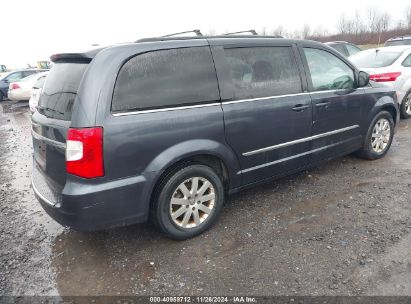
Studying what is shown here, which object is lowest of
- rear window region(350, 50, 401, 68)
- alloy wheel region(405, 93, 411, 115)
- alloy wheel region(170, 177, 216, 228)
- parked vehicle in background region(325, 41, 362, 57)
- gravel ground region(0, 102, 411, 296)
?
gravel ground region(0, 102, 411, 296)

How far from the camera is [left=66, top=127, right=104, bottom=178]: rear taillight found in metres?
2.54

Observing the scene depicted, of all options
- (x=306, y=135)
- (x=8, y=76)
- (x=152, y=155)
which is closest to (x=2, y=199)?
(x=152, y=155)

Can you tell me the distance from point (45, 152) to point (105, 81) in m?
0.94

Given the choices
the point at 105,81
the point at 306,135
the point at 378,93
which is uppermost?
the point at 105,81

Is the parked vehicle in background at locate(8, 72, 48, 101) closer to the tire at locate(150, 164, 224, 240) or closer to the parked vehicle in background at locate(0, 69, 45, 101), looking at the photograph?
the parked vehicle in background at locate(0, 69, 45, 101)

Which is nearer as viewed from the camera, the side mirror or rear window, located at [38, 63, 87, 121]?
rear window, located at [38, 63, 87, 121]

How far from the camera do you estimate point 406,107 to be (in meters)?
7.35

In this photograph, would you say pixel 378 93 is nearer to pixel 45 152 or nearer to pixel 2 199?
pixel 45 152

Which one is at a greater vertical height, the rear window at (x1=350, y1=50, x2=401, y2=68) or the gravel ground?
the rear window at (x1=350, y1=50, x2=401, y2=68)

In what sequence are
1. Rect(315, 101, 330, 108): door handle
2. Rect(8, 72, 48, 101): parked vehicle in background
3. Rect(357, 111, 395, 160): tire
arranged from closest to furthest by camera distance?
Rect(315, 101, 330, 108): door handle → Rect(357, 111, 395, 160): tire → Rect(8, 72, 48, 101): parked vehicle in background

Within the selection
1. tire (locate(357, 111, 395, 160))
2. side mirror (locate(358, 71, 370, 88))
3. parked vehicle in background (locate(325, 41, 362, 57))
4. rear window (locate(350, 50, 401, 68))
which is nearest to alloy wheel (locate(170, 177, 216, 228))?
side mirror (locate(358, 71, 370, 88))

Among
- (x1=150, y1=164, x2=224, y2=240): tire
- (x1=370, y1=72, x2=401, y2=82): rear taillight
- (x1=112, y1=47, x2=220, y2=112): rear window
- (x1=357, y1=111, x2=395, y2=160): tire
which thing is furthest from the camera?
(x1=370, y1=72, x2=401, y2=82): rear taillight

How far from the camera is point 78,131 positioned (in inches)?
101

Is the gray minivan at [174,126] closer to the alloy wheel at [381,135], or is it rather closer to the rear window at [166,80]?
the rear window at [166,80]
